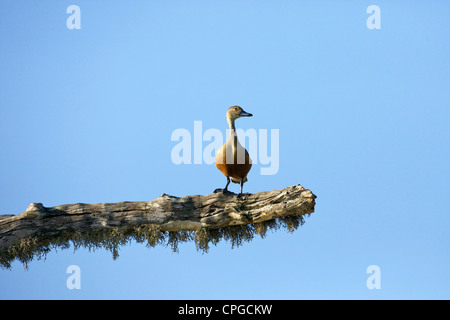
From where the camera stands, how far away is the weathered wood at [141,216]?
352 inches

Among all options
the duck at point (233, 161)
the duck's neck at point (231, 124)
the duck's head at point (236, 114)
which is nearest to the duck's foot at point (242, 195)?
the duck at point (233, 161)

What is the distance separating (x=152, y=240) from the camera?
909cm

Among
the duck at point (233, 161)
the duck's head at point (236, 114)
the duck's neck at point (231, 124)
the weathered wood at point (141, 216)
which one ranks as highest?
the duck's head at point (236, 114)

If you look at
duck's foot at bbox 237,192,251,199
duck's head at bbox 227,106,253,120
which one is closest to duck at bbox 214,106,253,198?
duck's foot at bbox 237,192,251,199

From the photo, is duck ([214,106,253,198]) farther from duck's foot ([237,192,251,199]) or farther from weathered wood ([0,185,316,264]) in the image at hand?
weathered wood ([0,185,316,264])

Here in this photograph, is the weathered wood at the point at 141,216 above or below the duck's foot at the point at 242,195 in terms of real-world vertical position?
below

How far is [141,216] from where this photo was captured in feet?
30.0

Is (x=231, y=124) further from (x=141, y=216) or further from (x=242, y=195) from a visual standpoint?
(x=141, y=216)

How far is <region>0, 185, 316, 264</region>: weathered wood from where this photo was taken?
8938 mm

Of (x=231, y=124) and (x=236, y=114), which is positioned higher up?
(x=236, y=114)

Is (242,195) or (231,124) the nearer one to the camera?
(242,195)

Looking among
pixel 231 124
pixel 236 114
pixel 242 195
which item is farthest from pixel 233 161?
pixel 236 114

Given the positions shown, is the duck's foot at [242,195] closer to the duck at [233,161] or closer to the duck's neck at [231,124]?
the duck at [233,161]
